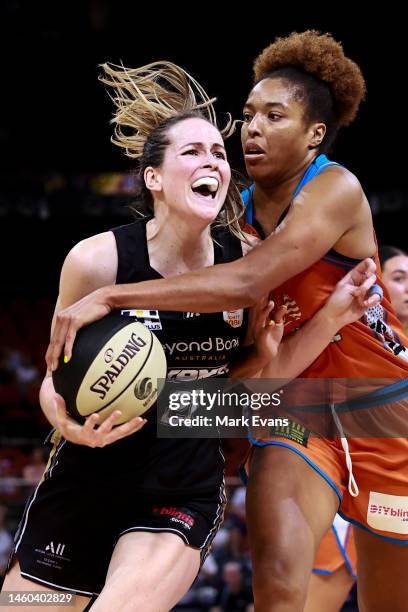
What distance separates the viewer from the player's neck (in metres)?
3.12

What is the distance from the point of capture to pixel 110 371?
106 inches

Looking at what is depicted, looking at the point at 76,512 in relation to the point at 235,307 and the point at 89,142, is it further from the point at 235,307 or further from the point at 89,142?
the point at 89,142

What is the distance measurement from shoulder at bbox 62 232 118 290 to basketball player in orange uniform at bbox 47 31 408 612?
224mm

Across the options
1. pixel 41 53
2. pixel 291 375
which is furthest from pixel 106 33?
pixel 291 375

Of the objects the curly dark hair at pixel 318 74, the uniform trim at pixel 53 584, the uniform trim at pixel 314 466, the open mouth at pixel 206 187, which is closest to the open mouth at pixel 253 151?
the curly dark hair at pixel 318 74

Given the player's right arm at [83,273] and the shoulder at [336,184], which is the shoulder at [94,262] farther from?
the shoulder at [336,184]

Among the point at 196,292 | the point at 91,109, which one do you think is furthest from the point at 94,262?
the point at 91,109

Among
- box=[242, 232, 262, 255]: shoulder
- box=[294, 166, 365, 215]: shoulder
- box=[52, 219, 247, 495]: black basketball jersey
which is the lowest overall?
box=[52, 219, 247, 495]: black basketball jersey

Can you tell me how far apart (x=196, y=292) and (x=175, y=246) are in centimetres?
31

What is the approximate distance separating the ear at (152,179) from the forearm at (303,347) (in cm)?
77

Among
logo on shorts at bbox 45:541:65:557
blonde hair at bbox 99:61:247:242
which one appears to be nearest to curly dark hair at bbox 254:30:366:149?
blonde hair at bbox 99:61:247:242

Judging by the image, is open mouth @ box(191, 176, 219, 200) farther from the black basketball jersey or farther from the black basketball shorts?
the black basketball shorts

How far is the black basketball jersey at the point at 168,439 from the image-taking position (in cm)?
297

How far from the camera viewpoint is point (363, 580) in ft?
11.5
